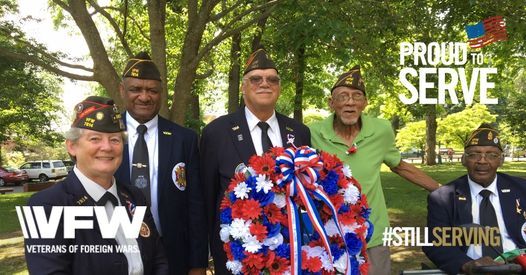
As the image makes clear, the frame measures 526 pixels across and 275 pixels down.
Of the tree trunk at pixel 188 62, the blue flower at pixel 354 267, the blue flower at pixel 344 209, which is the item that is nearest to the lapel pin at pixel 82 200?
the blue flower at pixel 344 209

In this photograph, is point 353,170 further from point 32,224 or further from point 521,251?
point 32,224

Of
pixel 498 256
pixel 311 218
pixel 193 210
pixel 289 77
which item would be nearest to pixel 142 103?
pixel 193 210

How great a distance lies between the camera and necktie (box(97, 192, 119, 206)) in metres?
2.58

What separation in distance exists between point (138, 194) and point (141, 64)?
1.27 m

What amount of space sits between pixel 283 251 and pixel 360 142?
150cm

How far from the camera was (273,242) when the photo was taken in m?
2.68

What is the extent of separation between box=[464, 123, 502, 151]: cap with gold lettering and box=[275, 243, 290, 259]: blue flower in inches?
81.2

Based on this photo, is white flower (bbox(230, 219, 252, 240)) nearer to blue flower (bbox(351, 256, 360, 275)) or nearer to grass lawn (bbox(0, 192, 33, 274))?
blue flower (bbox(351, 256, 360, 275))

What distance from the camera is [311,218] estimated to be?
2721 millimetres

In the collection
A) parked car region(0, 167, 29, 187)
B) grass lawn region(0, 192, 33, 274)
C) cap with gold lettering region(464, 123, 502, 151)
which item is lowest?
parked car region(0, 167, 29, 187)

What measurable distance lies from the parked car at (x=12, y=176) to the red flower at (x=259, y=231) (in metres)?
34.5

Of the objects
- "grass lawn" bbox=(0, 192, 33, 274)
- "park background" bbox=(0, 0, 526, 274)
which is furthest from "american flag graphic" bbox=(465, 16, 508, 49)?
"grass lawn" bbox=(0, 192, 33, 274)

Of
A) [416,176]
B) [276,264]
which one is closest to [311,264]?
[276,264]

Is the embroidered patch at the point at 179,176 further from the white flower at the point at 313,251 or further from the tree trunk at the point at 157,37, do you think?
the tree trunk at the point at 157,37
